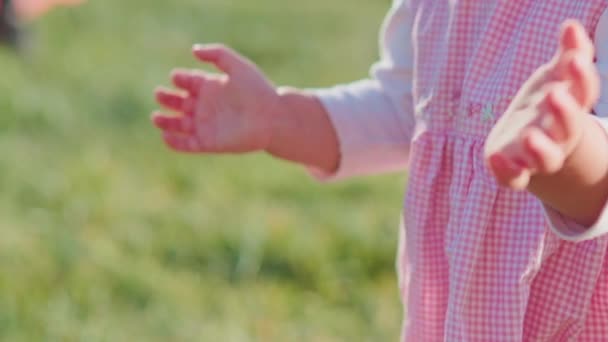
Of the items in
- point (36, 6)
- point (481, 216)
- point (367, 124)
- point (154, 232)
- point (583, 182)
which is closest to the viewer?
point (583, 182)

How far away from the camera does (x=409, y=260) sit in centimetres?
160

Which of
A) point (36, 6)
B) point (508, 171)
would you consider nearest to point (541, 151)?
point (508, 171)

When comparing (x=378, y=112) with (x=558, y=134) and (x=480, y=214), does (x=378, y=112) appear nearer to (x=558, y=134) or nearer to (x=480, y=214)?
(x=480, y=214)

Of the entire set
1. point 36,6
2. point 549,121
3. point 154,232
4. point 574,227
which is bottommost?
point 154,232

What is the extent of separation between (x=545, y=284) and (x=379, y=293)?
5.05 ft

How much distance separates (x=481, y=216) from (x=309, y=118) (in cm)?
41

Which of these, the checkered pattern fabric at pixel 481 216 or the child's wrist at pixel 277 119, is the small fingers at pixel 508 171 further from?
the child's wrist at pixel 277 119

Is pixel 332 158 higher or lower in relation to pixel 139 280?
higher

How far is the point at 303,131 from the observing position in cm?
179

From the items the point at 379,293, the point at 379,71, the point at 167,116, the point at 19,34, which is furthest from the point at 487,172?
the point at 19,34

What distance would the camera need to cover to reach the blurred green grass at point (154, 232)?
2.75m

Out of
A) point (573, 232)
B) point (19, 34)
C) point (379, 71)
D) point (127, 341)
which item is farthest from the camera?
point (19, 34)

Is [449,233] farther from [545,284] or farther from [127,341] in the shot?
[127,341]

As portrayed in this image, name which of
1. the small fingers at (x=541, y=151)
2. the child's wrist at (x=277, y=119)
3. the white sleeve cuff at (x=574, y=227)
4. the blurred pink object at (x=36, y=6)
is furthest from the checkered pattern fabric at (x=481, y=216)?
the blurred pink object at (x=36, y=6)
